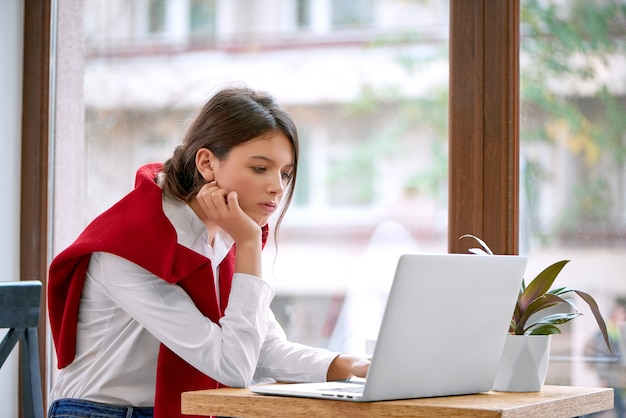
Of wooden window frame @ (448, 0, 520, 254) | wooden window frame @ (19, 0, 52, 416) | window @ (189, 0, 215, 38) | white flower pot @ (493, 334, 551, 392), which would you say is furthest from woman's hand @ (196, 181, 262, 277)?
wooden window frame @ (19, 0, 52, 416)

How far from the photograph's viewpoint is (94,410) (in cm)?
171

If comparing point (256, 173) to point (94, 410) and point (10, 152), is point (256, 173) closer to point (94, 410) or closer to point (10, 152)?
point (94, 410)

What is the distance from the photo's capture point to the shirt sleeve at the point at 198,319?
5.25ft

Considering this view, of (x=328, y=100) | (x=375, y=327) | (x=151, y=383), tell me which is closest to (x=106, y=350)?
(x=151, y=383)

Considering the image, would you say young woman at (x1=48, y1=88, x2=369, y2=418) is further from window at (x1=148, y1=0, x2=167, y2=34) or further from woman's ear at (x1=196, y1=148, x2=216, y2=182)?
window at (x1=148, y1=0, x2=167, y2=34)

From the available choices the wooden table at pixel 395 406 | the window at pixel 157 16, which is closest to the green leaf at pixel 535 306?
the wooden table at pixel 395 406

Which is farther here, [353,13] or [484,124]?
[353,13]

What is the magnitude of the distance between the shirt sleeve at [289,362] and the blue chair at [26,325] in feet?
1.68

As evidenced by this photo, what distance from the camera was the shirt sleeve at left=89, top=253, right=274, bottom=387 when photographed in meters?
1.60

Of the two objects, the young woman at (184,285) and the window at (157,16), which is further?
the window at (157,16)

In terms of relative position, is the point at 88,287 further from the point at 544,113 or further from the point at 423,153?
the point at 544,113

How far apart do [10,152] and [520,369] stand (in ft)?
5.76

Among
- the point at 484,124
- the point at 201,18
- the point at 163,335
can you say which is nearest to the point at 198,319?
the point at 163,335

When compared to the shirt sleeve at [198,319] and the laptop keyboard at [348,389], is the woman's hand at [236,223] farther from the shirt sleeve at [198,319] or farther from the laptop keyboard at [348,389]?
the laptop keyboard at [348,389]
